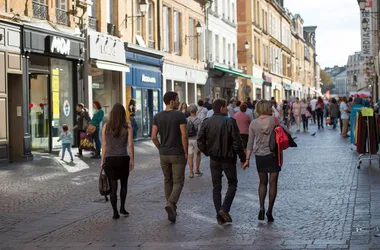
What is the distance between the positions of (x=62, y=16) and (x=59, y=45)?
1.26 m

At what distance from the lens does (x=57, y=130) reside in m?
23.3

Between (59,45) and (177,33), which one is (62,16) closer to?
(59,45)

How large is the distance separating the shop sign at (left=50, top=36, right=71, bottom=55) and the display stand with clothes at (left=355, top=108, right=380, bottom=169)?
984cm

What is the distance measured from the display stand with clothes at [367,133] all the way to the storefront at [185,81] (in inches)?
724

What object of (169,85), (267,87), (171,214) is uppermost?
(267,87)

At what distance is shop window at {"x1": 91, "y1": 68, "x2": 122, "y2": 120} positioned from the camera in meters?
26.7

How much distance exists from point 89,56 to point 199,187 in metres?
12.3

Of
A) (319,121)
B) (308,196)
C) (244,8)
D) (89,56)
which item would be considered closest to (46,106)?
(89,56)

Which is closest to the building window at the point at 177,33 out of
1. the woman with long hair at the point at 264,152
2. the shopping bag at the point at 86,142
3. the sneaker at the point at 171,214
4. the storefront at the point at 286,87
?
the shopping bag at the point at 86,142

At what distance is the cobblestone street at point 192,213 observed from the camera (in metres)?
8.46

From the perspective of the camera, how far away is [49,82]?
22781 mm

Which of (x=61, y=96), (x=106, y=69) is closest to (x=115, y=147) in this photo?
(x=61, y=96)

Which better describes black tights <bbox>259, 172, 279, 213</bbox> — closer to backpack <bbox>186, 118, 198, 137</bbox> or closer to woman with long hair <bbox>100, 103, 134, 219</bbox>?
woman with long hair <bbox>100, 103, 134, 219</bbox>

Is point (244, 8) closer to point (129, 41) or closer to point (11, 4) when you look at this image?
point (129, 41)
